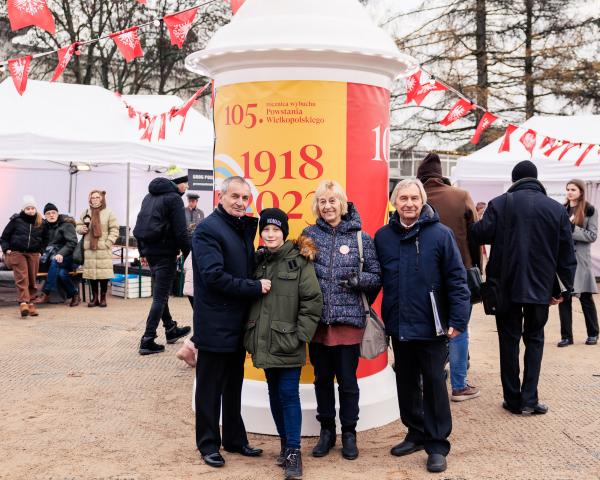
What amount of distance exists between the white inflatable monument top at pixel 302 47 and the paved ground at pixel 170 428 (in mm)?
2432

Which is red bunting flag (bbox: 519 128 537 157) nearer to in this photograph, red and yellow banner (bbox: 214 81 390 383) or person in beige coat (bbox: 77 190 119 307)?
person in beige coat (bbox: 77 190 119 307)

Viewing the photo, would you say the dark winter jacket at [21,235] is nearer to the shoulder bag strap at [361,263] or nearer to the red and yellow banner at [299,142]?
the red and yellow banner at [299,142]

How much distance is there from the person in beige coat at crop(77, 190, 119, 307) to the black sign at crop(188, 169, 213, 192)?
205cm

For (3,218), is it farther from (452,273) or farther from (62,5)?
(452,273)

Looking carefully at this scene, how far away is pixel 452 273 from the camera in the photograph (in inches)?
169

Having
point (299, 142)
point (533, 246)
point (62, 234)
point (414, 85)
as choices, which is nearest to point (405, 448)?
point (533, 246)

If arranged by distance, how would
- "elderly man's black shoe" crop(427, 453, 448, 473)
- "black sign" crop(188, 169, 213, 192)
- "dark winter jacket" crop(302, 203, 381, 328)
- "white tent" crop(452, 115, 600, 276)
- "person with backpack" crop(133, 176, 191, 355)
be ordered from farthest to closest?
1. "white tent" crop(452, 115, 600, 276)
2. "black sign" crop(188, 169, 213, 192)
3. "person with backpack" crop(133, 176, 191, 355)
4. "dark winter jacket" crop(302, 203, 381, 328)
5. "elderly man's black shoe" crop(427, 453, 448, 473)

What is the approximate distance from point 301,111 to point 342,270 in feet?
3.88

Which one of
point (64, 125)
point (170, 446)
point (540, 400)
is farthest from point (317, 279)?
point (64, 125)

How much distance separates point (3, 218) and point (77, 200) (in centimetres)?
156

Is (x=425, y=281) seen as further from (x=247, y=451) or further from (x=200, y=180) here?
(x=200, y=180)

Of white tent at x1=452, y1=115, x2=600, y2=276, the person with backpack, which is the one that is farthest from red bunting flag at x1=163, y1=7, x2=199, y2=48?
white tent at x1=452, y1=115, x2=600, y2=276

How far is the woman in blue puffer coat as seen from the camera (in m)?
4.38

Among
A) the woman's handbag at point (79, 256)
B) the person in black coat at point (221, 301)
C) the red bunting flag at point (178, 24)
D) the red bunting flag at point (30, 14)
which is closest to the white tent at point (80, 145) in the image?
the woman's handbag at point (79, 256)
